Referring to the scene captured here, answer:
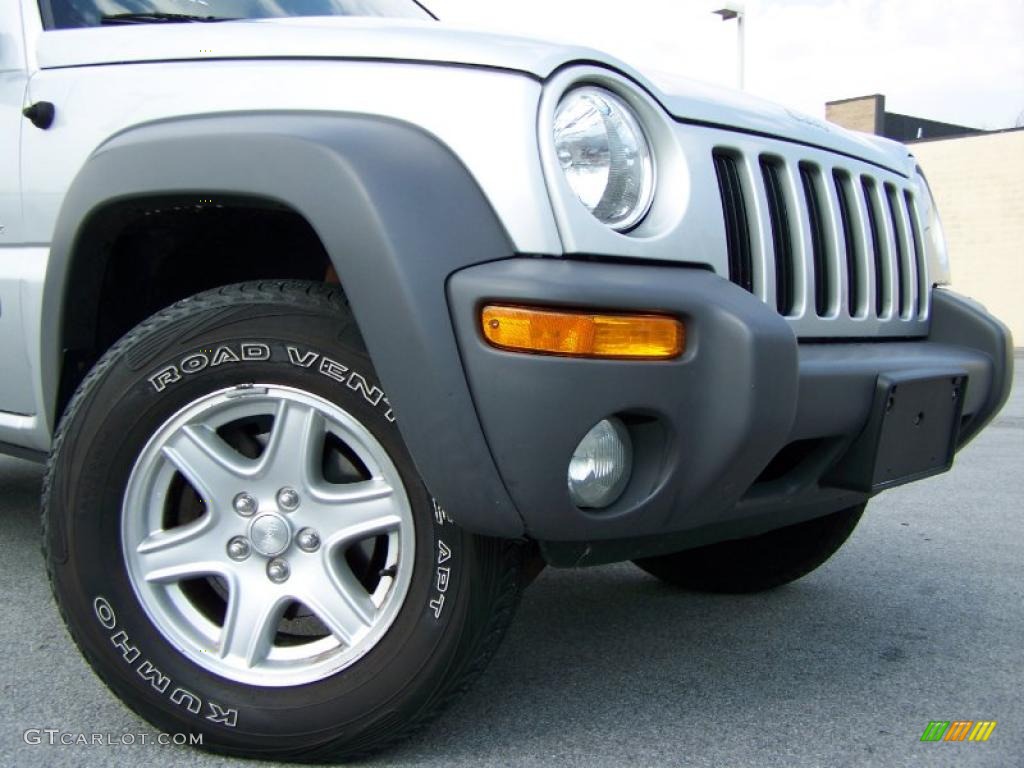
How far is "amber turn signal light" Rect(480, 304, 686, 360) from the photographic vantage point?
173cm

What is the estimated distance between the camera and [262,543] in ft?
6.67

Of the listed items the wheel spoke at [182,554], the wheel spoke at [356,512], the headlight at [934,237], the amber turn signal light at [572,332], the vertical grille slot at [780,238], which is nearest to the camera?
the amber turn signal light at [572,332]

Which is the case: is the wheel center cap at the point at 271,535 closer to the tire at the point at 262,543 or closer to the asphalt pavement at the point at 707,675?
the tire at the point at 262,543

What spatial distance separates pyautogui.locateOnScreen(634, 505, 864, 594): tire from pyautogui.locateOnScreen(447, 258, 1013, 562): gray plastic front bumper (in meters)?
1.16

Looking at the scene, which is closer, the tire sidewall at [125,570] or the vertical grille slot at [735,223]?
the tire sidewall at [125,570]

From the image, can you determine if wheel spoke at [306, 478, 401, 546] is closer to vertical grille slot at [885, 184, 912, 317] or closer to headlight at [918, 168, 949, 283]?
vertical grille slot at [885, 184, 912, 317]

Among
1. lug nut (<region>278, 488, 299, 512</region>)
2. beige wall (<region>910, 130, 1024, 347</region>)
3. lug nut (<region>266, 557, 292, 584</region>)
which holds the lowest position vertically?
beige wall (<region>910, 130, 1024, 347</region>)

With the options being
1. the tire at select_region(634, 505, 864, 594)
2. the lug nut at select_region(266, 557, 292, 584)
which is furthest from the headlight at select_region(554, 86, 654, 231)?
the tire at select_region(634, 505, 864, 594)

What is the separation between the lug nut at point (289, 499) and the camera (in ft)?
6.64

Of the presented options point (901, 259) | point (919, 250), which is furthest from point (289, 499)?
point (919, 250)

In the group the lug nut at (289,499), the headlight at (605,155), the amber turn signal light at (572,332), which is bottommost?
the lug nut at (289,499)

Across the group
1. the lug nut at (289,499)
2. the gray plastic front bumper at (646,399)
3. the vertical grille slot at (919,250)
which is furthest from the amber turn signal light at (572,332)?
the vertical grille slot at (919,250)

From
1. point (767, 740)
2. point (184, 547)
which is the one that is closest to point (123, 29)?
point (184, 547)

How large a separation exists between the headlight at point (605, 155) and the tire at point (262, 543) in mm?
511
